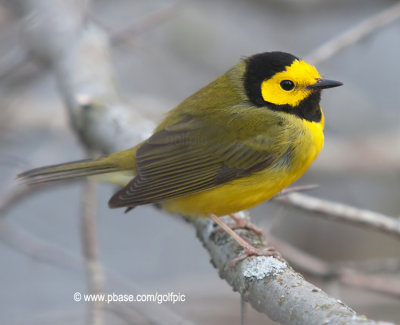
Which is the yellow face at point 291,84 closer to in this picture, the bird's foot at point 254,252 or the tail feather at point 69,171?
the bird's foot at point 254,252

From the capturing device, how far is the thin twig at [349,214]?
3303mm

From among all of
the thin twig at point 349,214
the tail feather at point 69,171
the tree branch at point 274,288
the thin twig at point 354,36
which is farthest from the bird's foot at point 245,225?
the thin twig at point 354,36

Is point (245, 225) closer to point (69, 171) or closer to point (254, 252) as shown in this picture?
point (254, 252)

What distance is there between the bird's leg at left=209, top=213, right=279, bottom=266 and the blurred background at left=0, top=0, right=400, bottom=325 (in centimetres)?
101

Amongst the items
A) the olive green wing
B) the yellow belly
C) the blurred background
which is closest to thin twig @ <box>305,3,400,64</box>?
the blurred background

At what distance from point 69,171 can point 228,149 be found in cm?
101

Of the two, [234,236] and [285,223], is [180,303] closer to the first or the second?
[234,236]

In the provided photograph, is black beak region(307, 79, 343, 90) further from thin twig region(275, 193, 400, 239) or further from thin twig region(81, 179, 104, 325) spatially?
thin twig region(81, 179, 104, 325)

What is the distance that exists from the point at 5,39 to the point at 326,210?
3.65 m

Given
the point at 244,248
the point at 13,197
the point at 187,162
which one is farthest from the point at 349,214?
the point at 13,197

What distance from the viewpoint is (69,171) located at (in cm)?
366

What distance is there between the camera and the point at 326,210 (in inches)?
133

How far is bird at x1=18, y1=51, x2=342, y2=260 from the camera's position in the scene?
337 cm

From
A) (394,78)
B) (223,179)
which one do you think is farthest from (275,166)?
(394,78)
